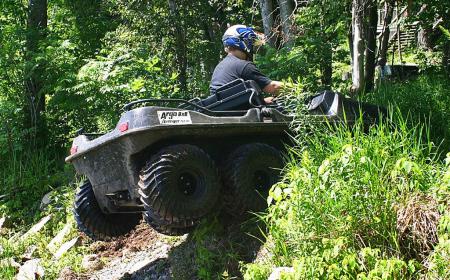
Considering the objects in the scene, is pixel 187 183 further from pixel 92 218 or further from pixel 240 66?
pixel 240 66

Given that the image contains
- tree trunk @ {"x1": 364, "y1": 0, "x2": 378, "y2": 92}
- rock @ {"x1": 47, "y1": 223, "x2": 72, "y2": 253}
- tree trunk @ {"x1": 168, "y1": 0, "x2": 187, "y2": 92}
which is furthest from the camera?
tree trunk @ {"x1": 168, "y1": 0, "x2": 187, "y2": 92}

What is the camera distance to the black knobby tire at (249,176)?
5738 mm

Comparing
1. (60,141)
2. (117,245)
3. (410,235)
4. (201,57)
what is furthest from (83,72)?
(410,235)

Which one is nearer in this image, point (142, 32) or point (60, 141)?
point (60, 141)

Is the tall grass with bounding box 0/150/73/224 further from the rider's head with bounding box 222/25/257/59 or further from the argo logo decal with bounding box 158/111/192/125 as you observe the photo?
the argo logo decal with bounding box 158/111/192/125

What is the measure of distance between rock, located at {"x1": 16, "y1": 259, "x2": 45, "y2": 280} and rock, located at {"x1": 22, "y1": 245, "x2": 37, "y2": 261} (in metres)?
0.57

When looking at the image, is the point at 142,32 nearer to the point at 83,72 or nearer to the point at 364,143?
the point at 83,72

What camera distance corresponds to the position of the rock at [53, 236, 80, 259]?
816 cm

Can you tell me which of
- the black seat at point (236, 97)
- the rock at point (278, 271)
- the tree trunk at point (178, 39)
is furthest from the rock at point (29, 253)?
the tree trunk at point (178, 39)

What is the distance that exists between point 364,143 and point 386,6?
6.96 meters

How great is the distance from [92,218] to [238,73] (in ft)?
6.95

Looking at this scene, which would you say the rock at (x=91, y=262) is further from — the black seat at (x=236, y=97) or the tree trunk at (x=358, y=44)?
the tree trunk at (x=358, y=44)

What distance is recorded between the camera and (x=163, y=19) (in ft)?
47.1

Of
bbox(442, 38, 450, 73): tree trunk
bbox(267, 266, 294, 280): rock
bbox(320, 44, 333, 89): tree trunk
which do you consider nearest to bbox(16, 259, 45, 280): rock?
bbox(267, 266, 294, 280): rock
